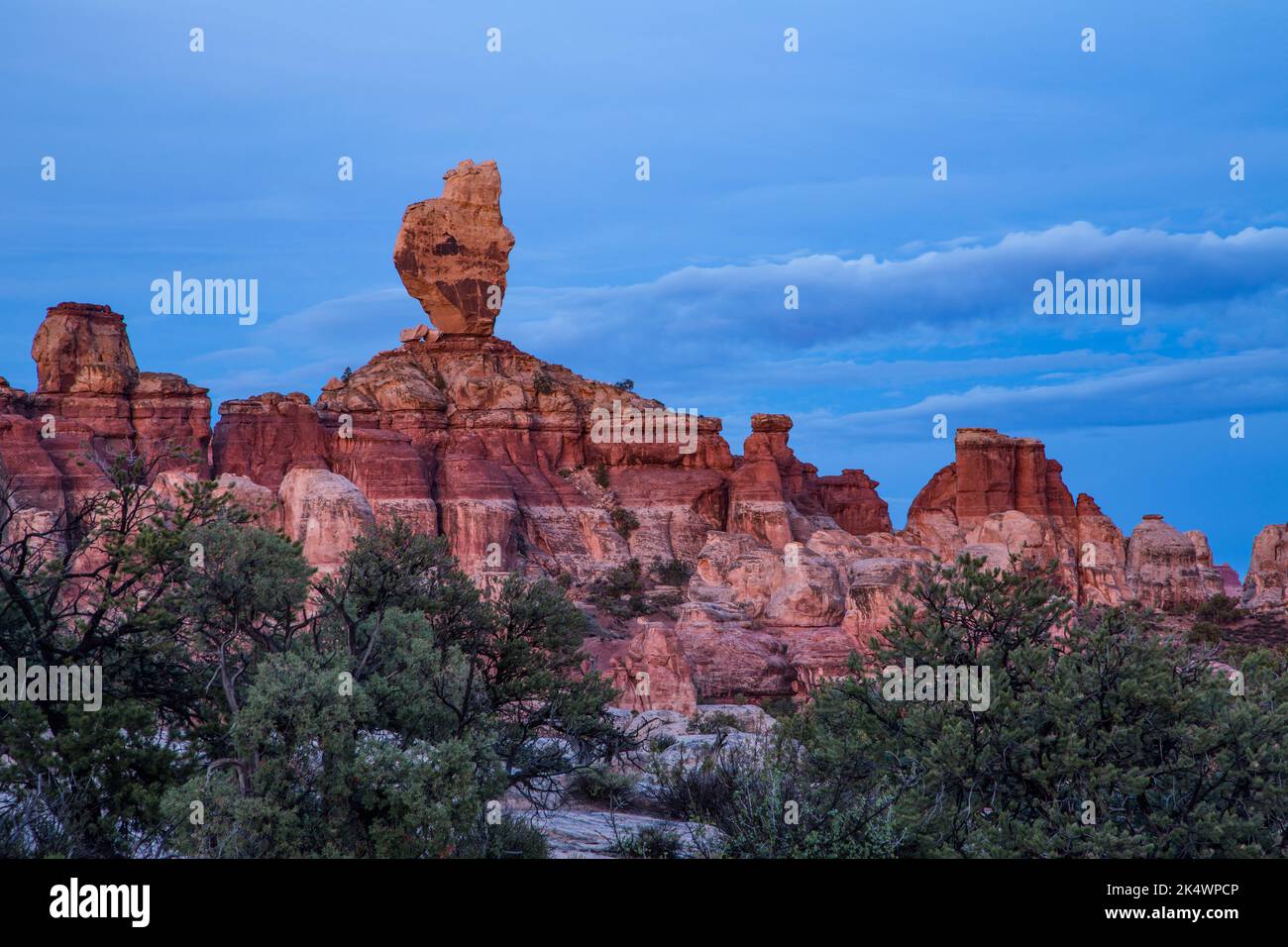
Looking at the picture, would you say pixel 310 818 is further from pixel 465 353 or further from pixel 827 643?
pixel 465 353

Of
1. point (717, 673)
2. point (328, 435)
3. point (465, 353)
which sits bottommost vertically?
point (717, 673)

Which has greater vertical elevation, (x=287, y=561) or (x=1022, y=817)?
(x=287, y=561)

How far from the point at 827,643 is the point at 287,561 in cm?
3748

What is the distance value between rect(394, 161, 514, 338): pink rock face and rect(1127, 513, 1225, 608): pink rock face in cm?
4708

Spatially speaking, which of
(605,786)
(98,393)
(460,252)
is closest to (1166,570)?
(460,252)

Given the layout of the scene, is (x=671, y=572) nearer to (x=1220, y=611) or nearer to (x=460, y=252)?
(x=1220, y=611)

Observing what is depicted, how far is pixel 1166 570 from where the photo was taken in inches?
3270

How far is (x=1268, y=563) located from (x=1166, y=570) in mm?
5751

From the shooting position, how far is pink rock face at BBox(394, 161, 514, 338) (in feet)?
319

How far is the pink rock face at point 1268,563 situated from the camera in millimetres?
77312

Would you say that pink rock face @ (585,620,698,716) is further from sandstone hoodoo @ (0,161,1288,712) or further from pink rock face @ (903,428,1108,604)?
pink rock face @ (903,428,1108,604)
